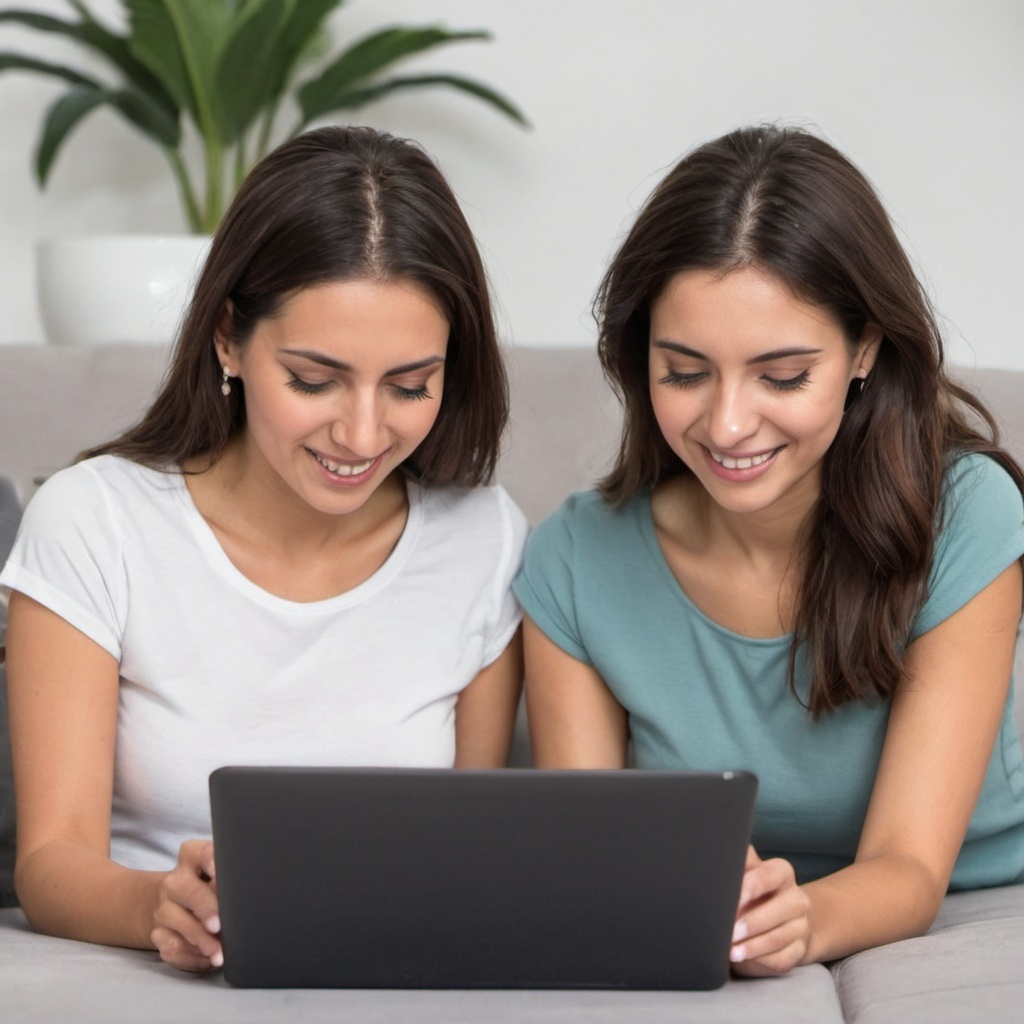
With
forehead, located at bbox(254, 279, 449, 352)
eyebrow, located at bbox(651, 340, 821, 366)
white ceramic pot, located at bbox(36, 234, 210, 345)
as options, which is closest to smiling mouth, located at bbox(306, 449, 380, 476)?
forehead, located at bbox(254, 279, 449, 352)

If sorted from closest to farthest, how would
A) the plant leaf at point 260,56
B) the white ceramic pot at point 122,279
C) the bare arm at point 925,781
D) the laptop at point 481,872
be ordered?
1. the laptop at point 481,872
2. the bare arm at point 925,781
3. the white ceramic pot at point 122,279
4. the plant leaf at point 260,56

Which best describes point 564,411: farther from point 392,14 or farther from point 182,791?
point 392,14

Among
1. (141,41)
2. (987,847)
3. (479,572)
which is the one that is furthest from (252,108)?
(987,847)

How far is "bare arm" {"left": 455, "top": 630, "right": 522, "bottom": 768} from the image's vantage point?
163 cm

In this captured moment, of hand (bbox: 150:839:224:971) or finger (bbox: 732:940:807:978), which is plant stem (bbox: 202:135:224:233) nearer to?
hand (bbox: 150:839:224:971)

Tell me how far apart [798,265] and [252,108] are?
1581 mm

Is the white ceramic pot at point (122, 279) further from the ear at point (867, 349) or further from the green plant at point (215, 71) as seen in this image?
the ear at point (867, 349)

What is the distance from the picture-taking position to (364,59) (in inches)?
104

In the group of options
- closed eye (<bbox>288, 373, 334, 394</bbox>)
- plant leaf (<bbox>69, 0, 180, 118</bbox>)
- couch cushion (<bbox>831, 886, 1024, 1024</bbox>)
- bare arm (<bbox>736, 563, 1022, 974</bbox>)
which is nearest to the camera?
couch cushion (<bbox>831, 886, 1024, 1024</bbox>)

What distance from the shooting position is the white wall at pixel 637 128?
2719 mm

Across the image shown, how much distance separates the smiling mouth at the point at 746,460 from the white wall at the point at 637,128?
57.2 inches

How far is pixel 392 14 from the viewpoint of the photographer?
2.87 m

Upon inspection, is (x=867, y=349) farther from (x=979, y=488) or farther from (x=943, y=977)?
(x=943, y=977)

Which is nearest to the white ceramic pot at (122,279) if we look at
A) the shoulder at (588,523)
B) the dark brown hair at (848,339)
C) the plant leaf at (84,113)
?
the plant leaf at (84,113)
